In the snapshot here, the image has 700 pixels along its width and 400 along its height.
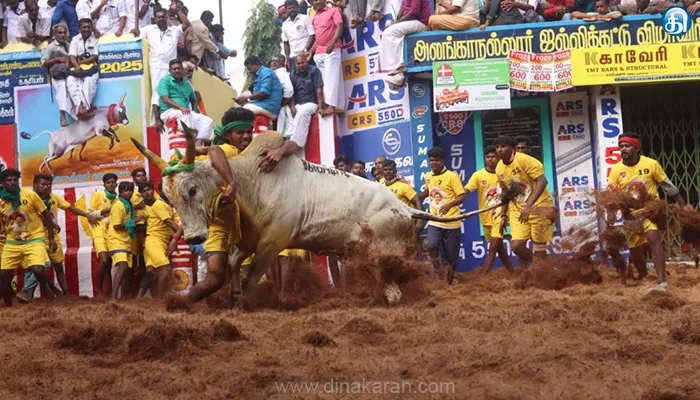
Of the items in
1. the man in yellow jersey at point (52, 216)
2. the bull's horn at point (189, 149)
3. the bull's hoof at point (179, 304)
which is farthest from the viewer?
the man in yellow jersey at point (52, 216)

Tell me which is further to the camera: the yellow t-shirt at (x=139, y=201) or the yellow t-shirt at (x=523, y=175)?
the yellow t-shirt at (x=139, y=201)

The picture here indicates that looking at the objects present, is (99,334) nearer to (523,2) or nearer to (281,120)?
(281,120)

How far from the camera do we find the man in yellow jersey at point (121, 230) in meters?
11.8

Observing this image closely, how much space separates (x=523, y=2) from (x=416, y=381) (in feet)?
33.9

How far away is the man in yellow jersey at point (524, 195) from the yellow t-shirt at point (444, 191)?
1.18 metres

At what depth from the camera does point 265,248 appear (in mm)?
7969

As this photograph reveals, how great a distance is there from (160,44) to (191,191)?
707cm

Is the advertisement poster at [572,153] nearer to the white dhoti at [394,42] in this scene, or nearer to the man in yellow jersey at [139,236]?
the white dhoti at [394,42]

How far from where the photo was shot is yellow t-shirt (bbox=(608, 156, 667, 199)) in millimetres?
9141

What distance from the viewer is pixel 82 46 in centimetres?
1406

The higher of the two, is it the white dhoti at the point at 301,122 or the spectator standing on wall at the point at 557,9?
the spectator standing on wall at the point at 557,9

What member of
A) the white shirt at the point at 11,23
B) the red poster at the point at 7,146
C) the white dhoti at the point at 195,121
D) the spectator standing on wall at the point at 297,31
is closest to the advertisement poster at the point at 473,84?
the spectator standing on wall at the point at 297,31

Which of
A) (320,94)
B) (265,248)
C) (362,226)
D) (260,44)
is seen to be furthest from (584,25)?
(260,44)

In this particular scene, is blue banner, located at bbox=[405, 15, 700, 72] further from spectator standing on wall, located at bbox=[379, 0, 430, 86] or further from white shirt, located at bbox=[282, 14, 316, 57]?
white shirt, located at bbox=[282, 14, 316, 57]
